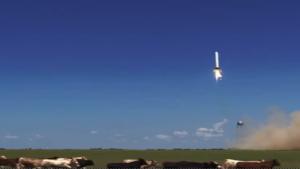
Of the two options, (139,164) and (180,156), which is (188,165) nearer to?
(139,164)

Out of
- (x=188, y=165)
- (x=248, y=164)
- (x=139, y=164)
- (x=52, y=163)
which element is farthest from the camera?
(x=139, y=164)

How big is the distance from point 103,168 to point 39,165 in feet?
21.1

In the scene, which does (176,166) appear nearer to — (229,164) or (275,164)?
(229,164)

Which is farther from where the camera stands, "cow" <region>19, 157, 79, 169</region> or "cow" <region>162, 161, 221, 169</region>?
"cow" <region>162, 161, 221, 169</region>

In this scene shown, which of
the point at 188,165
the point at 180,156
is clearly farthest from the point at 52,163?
the point at 180,156

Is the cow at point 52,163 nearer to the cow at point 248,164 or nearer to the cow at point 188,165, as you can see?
the cow at point 188,165

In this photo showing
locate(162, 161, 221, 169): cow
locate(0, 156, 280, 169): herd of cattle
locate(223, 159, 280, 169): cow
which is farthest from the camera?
locate(162, 161, 221, 169): cow

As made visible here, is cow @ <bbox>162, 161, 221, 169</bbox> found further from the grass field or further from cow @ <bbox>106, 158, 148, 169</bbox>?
the grass field

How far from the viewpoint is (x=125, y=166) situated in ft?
184

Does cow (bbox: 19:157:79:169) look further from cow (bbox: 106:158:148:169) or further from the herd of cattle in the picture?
cow (bbox: 106:158:148:169)

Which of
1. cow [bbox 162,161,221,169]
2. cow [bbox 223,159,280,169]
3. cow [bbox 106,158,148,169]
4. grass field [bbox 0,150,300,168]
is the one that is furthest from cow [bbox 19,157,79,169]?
cow [bbox 223,159,280,169]

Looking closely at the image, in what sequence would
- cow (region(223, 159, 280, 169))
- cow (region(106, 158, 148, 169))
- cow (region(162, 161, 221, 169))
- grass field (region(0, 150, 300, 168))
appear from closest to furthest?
cow (region(223, 159, 280, 169)) → cow (region(162, 161, 221, 169)) → cow (region(106, 158, 148, 169)) → grass field (region(0, 150, 300, 168))

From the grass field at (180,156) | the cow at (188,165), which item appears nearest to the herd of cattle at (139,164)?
the cow at (188,165)

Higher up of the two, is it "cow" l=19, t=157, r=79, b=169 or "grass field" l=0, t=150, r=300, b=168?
"grass field" l=0, t=150, r=300, b=168
